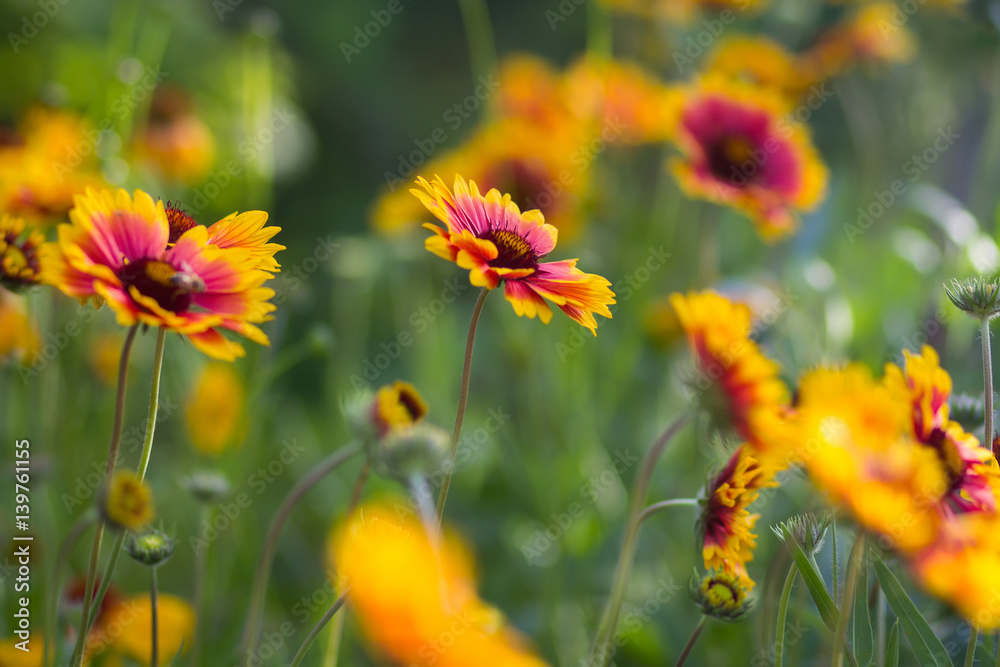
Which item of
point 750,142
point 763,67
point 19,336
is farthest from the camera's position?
point 763,67

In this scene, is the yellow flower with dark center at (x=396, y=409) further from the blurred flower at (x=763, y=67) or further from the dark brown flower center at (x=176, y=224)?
the blurred flower at (x=763, y=67)

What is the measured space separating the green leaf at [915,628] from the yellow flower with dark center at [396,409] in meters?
0.27

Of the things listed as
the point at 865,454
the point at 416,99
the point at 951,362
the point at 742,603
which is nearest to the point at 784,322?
the point at 951,362

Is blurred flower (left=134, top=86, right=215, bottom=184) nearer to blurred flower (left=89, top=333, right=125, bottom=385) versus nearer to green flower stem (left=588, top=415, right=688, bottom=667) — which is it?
blurred flower (left=89, top=333, right=125, bottom=385)

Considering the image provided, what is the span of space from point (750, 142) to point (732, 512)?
625 mm

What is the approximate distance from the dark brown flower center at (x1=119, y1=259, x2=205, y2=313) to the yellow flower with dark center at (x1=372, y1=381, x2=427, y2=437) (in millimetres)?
131

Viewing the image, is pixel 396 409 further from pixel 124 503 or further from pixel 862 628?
pixel 862 628

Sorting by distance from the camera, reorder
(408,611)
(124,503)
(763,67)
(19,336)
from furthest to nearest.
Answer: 1. (763,67)
2. (19,336)
3. (124,503)
4. (408,611)

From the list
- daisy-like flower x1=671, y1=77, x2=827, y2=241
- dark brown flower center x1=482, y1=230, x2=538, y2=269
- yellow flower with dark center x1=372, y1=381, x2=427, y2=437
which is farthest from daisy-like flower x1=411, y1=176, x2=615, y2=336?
daisy-like flower x1=671, y1=77, x2=827, y2=241

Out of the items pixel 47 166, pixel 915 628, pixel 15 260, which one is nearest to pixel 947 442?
pixel 915 628

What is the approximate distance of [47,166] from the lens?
676 mm

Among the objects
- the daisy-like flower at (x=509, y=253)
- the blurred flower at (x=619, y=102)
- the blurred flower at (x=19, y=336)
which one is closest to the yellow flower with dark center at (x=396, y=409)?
the daisy-like flower at (x=509, y=253)

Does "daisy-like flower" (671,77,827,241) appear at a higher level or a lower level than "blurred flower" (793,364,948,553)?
lower

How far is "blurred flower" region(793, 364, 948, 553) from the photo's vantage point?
267 mm
